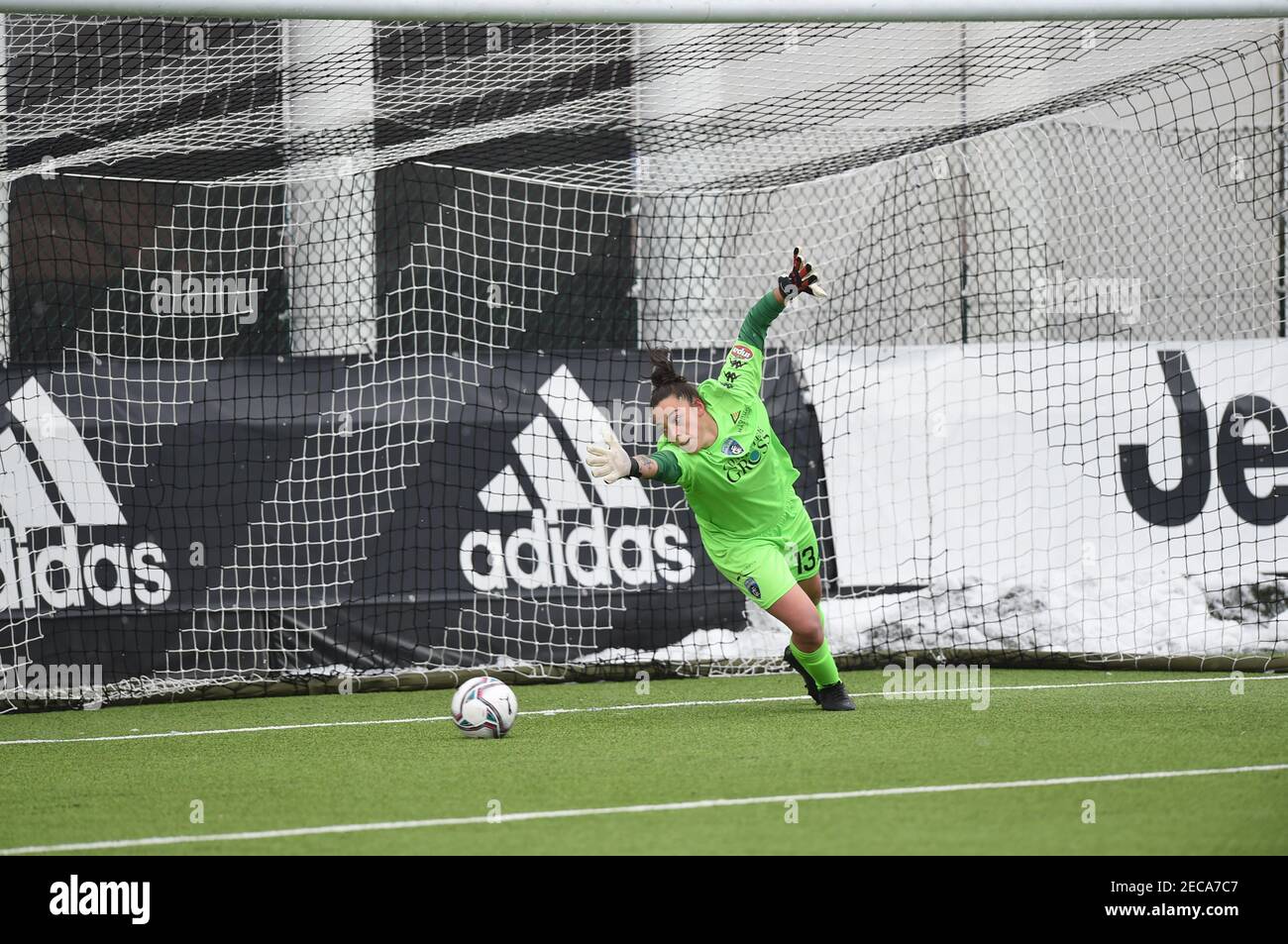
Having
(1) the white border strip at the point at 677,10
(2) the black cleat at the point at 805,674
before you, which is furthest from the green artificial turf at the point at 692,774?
(1) the white border strip at the point at 677,10

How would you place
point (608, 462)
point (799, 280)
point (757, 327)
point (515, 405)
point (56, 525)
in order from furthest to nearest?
point (515, 405)
point (56, 525)
point (757, 327)
point (799, 280)
point (608, 462)

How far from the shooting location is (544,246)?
37.3 feet

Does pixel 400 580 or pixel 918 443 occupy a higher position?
pixel 918 443

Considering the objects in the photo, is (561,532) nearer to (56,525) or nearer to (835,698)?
(835,698)

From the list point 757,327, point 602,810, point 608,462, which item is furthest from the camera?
point 757,327

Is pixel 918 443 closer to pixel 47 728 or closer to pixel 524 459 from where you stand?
pixel 524 459

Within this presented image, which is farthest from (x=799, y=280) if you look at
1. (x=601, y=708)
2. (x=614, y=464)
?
(x=601, y=708)

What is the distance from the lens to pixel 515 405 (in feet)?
31.6

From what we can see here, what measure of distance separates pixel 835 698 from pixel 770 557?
2.66 ft

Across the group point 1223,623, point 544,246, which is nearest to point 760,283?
point 544,246

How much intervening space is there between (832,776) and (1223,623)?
503 centimetres

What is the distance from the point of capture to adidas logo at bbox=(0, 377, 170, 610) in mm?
8688

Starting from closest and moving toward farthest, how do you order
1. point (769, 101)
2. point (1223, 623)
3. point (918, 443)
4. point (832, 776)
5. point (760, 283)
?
point (832, 776), point (769, 101), point (1223, 623), point (918, 443), point (760, 283)
